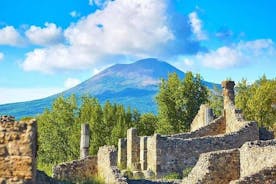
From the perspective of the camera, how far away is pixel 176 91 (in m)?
71.8

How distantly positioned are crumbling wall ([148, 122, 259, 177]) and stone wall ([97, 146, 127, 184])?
5.13 meters

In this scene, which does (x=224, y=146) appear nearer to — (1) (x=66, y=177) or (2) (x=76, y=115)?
(1) (x=66, y=177)

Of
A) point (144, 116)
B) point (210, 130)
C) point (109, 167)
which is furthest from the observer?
point (144, 116)

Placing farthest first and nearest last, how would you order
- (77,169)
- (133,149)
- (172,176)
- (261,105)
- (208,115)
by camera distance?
1. (261,105)
2. (208,115)
3. (133,149)
4. (172,176)
5. (77,169)

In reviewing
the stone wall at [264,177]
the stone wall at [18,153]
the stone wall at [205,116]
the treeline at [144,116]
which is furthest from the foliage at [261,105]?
the stone wall at [18,153]

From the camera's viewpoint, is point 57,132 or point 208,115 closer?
point 208,115

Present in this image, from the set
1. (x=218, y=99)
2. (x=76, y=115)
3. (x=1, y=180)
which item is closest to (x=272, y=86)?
(x=218, y=99)

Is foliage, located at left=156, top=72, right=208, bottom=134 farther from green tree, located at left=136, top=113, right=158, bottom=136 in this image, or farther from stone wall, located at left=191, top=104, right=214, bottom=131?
stone wall, located at left=191, top=104, right=214, bottom=131

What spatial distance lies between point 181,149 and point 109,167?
831cm

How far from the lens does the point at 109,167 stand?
102ft

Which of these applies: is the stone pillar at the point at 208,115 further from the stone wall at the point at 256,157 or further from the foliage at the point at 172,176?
the stone wall at the point at 256,157

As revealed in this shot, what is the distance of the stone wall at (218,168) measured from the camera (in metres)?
24.1

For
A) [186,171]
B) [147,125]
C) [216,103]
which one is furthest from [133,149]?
[216,103]

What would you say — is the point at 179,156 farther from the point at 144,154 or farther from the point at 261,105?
the point at 261,105
